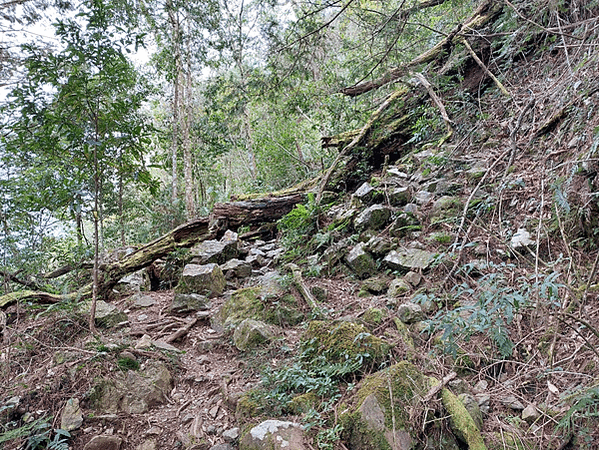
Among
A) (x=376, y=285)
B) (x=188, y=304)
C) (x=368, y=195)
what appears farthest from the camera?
(x=368, y=195)

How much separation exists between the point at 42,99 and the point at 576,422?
212 inches

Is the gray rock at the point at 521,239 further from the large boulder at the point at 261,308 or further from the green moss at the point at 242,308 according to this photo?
the green moss at the point at 242,308

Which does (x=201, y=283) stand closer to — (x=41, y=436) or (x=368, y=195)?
(x=41, y=436)

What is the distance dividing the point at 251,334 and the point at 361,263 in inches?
72.9

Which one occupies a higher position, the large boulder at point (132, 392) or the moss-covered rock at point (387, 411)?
the large boulder at point (132, 392)

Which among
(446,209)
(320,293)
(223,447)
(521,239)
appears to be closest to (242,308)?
(320,293)

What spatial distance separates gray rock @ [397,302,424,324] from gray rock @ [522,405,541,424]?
1176 mm

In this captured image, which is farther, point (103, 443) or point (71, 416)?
point (71, 416)

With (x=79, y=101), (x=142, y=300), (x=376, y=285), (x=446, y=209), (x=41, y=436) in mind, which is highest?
(x=79, y=101)

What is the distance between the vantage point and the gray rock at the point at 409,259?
13.3 feet

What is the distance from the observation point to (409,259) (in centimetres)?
427

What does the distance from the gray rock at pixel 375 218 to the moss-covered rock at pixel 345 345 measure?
87.8 inches

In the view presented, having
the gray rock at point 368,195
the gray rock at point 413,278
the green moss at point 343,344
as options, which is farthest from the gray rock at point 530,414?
the gray rock at point 368,195

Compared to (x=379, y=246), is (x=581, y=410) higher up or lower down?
lower down
